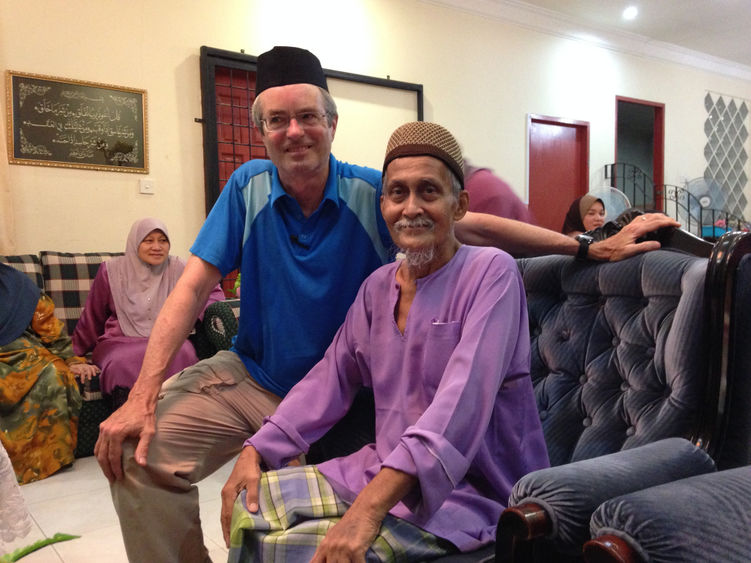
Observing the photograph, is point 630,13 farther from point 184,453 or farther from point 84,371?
point 184,453

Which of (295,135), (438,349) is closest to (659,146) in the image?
(295,135)

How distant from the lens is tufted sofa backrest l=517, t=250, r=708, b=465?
3.98 feet

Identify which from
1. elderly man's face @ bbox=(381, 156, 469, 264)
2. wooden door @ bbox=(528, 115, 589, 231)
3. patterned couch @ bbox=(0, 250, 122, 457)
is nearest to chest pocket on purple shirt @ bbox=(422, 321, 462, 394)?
elderly man's face @ bbox=(381, 156, 469, 264)

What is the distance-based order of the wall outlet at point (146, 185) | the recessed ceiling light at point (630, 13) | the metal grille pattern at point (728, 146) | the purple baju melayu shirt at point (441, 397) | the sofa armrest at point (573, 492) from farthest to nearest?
the metal grille pattern at point (728, 146), the recessed ceiling light at point (630, 13), the wall outlet at point (146, 185), the purple baju melayu shirt at point (441, 397), the sofa armrest at point (573, 492)

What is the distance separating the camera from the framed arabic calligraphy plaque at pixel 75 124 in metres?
3.51

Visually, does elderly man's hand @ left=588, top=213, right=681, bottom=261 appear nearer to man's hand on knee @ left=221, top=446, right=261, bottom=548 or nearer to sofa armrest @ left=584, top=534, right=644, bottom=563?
sofa armrest @ left=584, top=534, right=644, bottom=563

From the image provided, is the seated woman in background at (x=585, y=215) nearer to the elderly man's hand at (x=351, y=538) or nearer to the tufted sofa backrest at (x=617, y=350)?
the tufted sofa backrest at (x=617, y=350)

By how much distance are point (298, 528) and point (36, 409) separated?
227cm

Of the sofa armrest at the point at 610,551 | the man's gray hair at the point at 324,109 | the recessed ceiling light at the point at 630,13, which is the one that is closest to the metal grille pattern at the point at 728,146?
the recessed ceiling light at the point at 630,13

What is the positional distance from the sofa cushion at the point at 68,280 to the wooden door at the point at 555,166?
13.3 feet

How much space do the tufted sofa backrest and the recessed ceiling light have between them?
5.23 m

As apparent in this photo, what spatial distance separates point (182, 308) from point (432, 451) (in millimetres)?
751

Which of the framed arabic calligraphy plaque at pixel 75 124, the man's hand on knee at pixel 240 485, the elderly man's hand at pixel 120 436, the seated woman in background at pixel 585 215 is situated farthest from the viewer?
the seated woman in background at pixel 585 215

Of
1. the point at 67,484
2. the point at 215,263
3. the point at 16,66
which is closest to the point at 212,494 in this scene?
the point at 67,484
